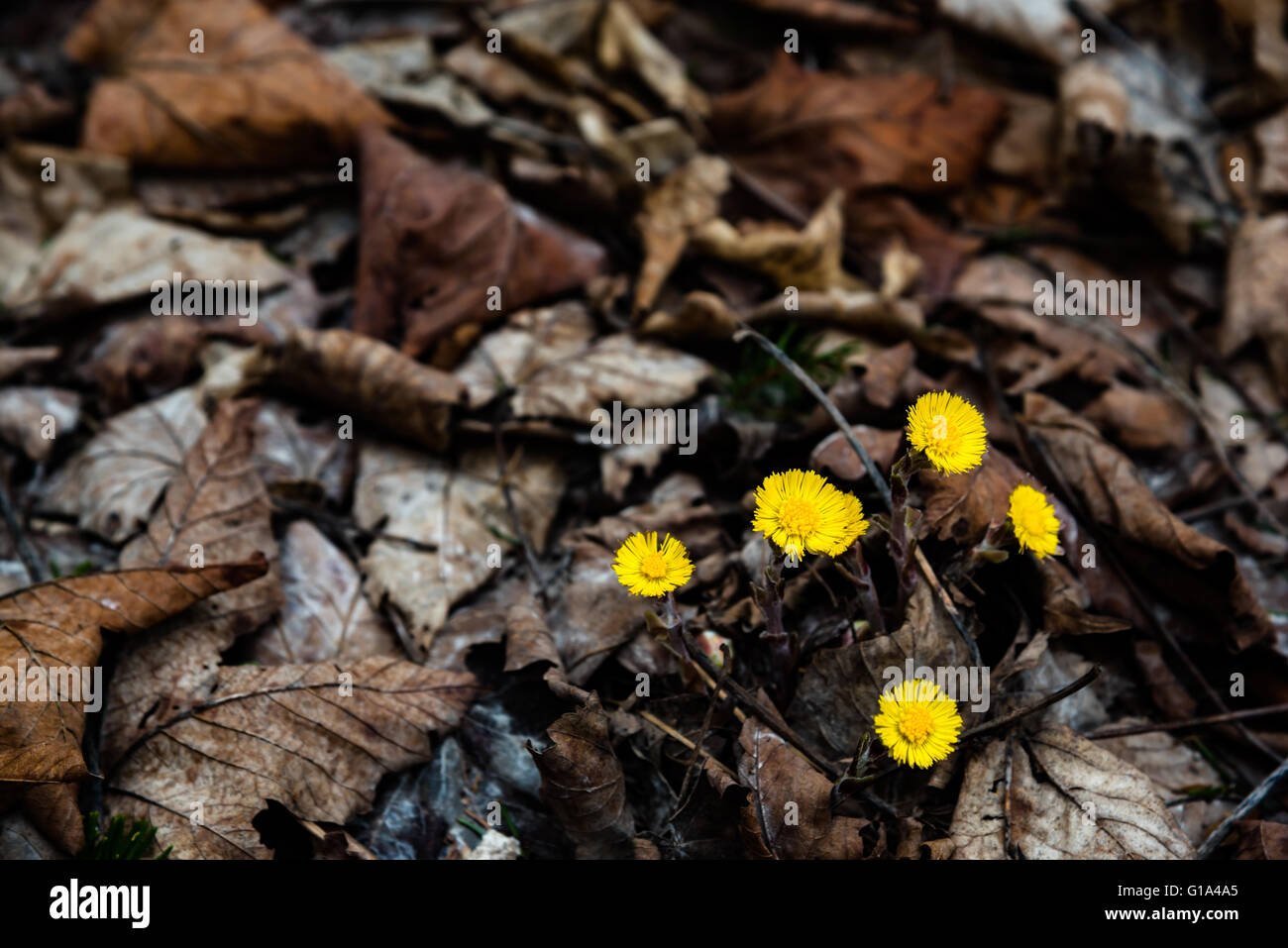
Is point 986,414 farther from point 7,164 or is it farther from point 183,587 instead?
point 7,164

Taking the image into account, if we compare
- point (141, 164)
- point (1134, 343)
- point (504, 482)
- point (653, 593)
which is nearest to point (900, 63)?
point (1134, 343)

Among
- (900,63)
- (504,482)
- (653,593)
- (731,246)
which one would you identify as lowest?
(653,593)

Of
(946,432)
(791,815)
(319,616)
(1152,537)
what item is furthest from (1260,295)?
(319,616)

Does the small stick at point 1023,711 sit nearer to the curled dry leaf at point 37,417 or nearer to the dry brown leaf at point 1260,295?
the dry brown leaf at point 1260,295

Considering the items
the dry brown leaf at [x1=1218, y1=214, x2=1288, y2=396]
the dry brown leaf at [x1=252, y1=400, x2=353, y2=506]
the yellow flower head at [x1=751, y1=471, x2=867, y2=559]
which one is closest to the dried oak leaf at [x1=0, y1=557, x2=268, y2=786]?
the dry brown leaf at [x1=252, y1=400, x2=353, y2=506]

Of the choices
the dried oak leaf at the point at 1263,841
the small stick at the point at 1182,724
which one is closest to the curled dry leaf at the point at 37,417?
the small stick at the point at 1182,724
